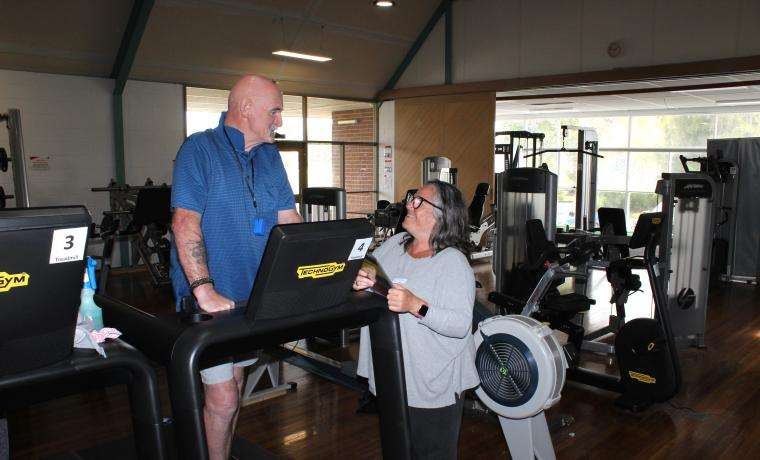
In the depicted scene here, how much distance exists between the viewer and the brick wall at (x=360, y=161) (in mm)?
11531

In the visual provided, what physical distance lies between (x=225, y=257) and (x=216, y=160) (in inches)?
12.5

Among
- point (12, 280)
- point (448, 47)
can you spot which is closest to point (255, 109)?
point (12, 280)

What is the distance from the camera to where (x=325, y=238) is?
1.31 meters

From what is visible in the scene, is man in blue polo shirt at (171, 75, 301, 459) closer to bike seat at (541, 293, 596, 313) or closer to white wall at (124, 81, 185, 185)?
bike seat at (541, 293, 596, 313)

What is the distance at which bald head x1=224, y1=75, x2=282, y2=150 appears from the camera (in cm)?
193

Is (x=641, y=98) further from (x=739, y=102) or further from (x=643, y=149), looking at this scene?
(x=643, y=149)

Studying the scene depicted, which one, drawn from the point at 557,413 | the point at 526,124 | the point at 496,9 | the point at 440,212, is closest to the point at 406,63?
the point at 496,9

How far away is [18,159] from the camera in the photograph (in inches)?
124

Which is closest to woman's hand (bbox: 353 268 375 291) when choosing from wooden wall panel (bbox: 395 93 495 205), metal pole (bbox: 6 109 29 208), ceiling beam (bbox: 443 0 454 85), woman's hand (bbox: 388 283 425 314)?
woman's hand (bbox: 388 283 425 314)

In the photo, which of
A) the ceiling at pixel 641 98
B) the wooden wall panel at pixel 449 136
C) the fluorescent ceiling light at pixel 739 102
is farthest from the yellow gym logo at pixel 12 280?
the fluorescent ceiling light at pixel 739 102

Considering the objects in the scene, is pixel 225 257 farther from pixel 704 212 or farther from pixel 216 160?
pixel 704 212

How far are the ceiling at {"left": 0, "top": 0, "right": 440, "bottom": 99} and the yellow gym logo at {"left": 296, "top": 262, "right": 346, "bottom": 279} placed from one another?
7159 mm

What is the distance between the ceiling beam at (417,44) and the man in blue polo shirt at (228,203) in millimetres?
9029

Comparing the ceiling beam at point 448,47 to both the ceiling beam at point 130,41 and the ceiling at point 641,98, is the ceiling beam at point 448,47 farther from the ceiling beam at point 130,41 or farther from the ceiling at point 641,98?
the ceiling beam at point 130,41
